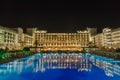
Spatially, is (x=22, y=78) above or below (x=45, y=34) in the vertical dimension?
below

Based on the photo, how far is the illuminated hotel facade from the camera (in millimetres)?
122688

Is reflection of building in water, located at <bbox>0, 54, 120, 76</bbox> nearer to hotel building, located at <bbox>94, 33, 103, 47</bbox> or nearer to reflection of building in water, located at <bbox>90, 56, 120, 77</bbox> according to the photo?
reflection of building in water, located at <bbox>90, 56, 120, 77</bbox>

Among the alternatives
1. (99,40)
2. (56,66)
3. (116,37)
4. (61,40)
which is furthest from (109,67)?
(61,40)

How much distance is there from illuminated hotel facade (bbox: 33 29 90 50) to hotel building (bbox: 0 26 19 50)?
92.2 ft

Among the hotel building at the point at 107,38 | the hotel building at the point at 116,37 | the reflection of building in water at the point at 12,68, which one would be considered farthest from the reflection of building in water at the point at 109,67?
the hotel building at the point at 107,38

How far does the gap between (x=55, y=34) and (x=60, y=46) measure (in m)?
10.8

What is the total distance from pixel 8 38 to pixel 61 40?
48.6 metres

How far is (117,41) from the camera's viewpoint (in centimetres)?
8575

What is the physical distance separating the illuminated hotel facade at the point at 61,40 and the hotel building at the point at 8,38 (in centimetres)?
2809

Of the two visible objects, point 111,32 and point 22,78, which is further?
point 111,32

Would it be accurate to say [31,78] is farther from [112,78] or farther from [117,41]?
[117,41]

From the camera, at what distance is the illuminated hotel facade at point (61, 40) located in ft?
403

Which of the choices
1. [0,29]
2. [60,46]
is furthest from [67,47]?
[0,29]

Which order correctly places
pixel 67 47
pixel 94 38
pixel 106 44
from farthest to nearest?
pixel 94 38 → pixel 67 47 → pixel 106 44
